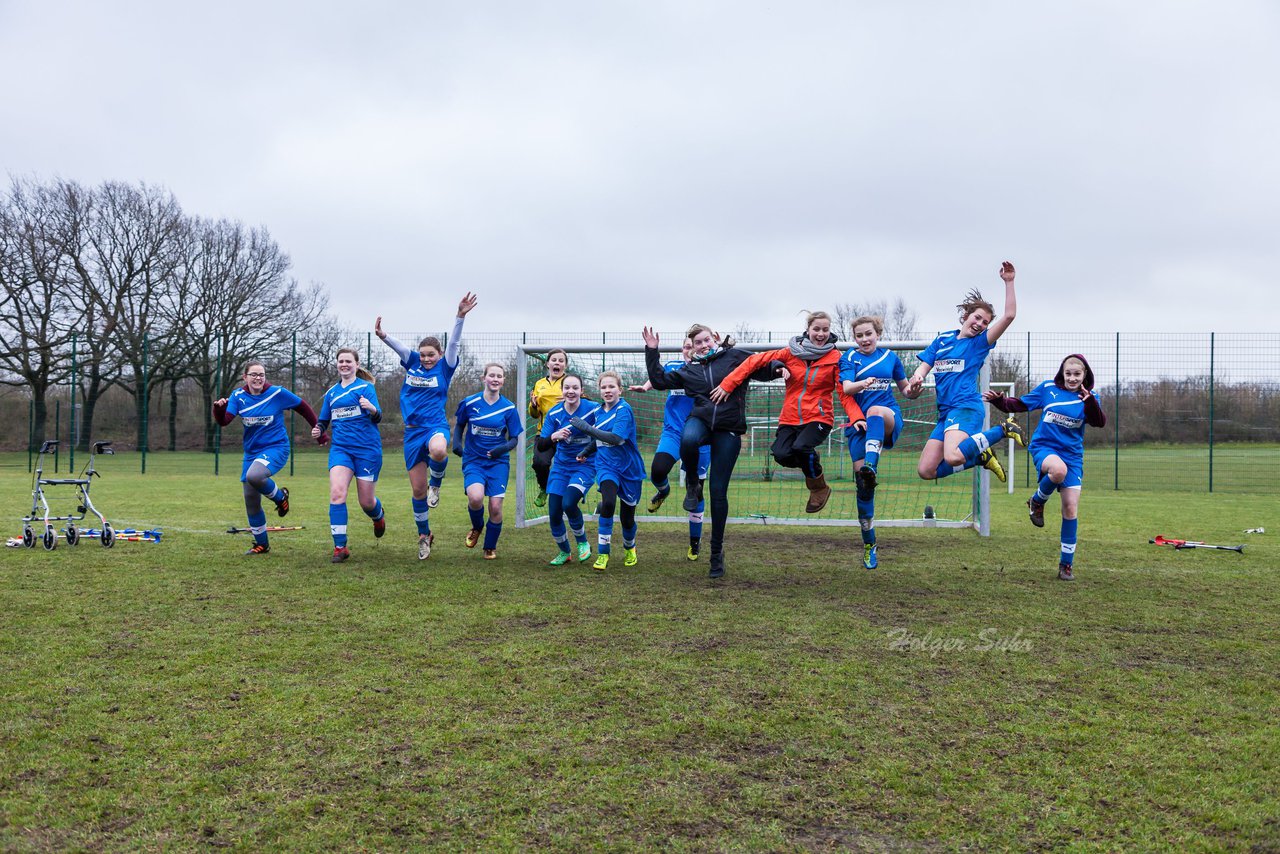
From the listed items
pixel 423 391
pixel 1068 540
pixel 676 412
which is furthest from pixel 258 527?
pixel 1068 540

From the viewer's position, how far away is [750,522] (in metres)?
12.4

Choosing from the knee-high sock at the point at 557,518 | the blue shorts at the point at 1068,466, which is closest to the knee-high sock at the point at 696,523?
the knee-high sock at the point at 557,518

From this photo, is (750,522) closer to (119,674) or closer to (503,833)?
(119,674)

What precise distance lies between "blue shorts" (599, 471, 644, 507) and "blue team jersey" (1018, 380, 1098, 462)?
11.6 feet

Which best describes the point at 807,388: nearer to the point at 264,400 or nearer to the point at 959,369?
the point at 959,369

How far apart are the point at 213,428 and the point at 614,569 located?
91.2ft

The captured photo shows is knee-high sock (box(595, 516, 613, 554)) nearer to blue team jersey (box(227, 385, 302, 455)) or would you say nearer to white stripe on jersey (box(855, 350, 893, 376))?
white stripe on jersey (box(855, 350, 893, 376))

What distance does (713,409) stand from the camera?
7789 millimetres

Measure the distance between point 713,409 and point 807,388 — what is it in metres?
0.80

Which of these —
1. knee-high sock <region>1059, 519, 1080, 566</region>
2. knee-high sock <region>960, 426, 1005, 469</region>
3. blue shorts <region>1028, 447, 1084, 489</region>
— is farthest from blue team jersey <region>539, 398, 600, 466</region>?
knee-high sock <region>1059, 519, 1080, 566</region>

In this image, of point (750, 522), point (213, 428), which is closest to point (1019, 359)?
point (750, 522)

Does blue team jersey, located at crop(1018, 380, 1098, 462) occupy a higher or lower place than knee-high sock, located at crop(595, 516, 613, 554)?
higher

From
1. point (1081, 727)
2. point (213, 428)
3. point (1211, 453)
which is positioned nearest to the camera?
point (1081, 727)

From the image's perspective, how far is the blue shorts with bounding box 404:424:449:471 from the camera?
8.91 m
